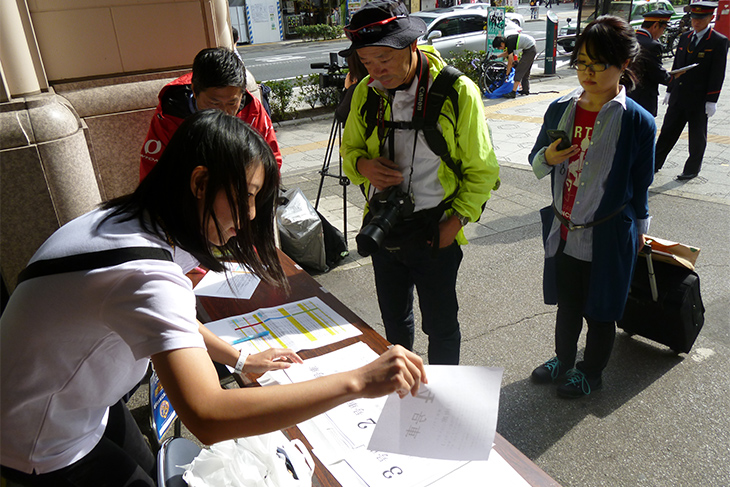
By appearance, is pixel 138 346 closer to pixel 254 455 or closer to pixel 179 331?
pixel 179 331

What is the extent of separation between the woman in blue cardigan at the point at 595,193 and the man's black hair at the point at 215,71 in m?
1.51

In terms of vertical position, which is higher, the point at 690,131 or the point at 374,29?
the point at 374,29

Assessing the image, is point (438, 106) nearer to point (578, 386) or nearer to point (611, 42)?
point (611, 42)

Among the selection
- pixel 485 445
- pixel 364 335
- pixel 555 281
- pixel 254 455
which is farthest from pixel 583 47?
pixel 254 455

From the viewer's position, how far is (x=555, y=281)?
2740 mm

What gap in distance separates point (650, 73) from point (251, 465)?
5.81 metres

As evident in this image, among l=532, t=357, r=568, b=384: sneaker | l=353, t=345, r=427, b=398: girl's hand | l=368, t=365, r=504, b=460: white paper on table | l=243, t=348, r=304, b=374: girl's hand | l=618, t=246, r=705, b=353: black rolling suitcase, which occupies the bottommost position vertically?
l=532, t=357, r=568, b=384: sneaker

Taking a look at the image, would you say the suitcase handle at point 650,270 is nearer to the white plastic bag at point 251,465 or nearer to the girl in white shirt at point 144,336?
the girl in white shirt at point 144,336

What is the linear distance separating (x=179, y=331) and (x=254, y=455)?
51cm

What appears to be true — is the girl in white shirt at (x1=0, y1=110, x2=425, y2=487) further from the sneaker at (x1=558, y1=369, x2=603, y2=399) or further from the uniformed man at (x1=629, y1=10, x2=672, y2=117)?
the uniformed man at (x1=629, y1=10, x2=672, y2=117)

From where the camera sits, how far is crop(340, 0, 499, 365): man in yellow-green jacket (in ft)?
6.72

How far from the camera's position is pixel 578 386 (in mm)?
2729

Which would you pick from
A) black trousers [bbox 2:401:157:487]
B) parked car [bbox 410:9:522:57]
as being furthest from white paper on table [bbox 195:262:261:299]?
parked car [bbox 410:9:522:57]

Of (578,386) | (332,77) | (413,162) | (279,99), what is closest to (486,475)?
(413,162)
